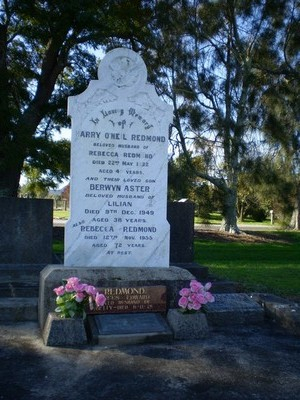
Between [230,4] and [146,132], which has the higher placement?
[230,4]

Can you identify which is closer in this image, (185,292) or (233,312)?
(185,292)

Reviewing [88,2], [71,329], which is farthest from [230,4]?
[71,329]

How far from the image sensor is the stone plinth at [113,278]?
551 cm

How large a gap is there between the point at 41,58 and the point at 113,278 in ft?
60.0

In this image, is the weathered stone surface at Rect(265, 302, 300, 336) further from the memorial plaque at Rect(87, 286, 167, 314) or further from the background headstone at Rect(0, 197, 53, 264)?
the background headstone at Rect(0, 197, 53, 264)

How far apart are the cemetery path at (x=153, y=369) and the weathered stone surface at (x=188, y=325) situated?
0.11m

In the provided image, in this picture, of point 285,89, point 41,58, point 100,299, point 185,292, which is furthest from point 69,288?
point 285,89

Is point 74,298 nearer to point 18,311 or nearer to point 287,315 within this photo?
point 18,311

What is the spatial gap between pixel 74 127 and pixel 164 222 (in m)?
1.54

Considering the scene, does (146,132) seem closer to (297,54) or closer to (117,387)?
(117,387)

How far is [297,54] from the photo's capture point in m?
24.7

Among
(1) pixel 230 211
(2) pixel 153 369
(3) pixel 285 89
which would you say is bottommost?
(2) pixel 153 369

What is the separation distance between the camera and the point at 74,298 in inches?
202

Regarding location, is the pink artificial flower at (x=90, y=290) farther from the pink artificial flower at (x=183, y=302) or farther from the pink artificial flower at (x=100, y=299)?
the pink artificial flower at (x=183, y=302)
